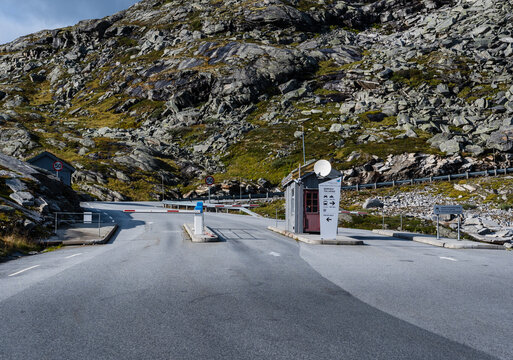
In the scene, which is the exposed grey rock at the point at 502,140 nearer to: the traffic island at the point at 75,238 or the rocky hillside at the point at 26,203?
the traffic island at the point at 75,238

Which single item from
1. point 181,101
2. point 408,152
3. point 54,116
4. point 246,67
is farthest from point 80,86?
point 408,152

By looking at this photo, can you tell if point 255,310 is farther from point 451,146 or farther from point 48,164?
point 451,146

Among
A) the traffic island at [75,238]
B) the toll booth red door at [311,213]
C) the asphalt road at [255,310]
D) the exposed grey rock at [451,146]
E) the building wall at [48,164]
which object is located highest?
the exposed grey rock at [451,146]

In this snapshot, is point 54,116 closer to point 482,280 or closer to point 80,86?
point 80,86

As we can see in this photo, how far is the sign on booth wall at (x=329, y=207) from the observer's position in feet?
45.3

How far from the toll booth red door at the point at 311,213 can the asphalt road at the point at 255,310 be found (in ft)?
24.0

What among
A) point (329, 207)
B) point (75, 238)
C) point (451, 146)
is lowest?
point (75, 238)

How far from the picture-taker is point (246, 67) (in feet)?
388

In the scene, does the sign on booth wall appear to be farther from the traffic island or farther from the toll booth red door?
the traffic island

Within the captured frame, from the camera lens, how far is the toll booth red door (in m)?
16.4

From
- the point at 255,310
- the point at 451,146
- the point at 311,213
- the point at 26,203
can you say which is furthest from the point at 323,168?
the point at 451,146

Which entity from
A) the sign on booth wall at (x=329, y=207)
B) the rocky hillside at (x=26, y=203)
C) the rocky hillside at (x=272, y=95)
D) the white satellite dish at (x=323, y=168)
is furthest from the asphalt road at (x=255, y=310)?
the rocky hillside at (x=272, y=95)

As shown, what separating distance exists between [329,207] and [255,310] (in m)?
9.66

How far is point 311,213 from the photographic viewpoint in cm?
1639
